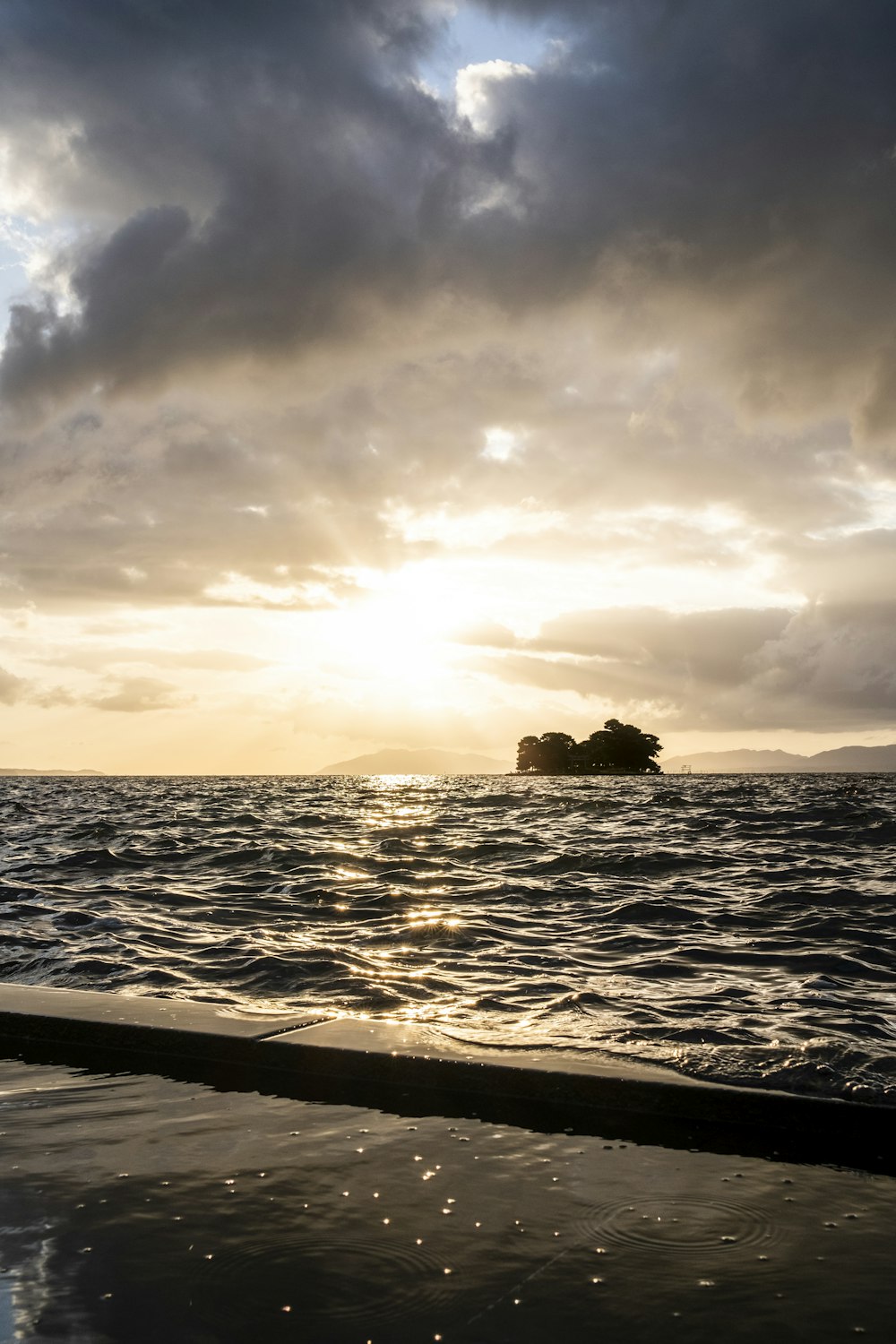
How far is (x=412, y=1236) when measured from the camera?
136 inches

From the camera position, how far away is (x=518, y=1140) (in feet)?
14.6

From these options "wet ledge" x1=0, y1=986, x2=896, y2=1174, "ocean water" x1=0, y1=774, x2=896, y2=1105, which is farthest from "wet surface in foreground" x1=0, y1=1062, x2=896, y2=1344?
"ocean water" x1=0, y1=774, x2=896, y2=1105

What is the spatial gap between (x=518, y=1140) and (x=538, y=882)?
40.6 feet

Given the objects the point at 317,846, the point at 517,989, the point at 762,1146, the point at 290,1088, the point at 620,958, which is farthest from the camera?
the point at 317,846

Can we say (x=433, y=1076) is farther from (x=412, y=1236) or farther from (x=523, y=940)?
(x=523, y=940)

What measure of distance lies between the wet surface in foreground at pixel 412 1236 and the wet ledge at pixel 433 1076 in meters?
0.24

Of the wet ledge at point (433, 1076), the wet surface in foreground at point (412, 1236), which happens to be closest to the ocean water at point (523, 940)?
the wet ledge at point (433, 1076)

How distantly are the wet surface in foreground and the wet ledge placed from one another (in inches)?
9.4

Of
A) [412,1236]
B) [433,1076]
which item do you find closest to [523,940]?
[433,1076]

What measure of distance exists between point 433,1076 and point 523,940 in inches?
241

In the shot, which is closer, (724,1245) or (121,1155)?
(724,1245)

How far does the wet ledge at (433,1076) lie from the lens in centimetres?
448

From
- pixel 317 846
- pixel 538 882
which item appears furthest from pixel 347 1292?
pixel 317 846

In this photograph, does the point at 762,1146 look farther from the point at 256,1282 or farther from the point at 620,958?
the point at 620,958
